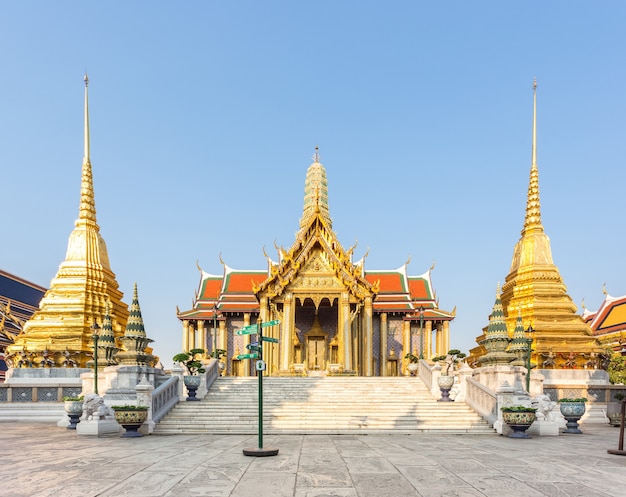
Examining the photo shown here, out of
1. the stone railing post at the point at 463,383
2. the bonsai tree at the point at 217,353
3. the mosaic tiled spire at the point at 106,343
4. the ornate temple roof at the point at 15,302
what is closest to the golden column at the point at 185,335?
the bonsai tree at the point at 217,353

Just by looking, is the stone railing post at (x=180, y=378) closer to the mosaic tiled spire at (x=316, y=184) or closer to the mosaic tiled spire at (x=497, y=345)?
the mosaic tiled spire at (x=497, y=345)

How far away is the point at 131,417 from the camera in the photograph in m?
14.3

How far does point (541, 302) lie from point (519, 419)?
1733 cm

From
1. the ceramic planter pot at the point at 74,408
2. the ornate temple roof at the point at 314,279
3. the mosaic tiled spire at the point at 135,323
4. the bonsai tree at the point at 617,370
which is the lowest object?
the bonsai tree at the point at 617,370

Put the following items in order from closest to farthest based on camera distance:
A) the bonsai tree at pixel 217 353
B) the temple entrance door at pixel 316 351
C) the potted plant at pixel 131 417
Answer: the potted plant at pixel 131 417 → the bonsai tree at pixel 217 353 → the temple entrance door at pixel 316 351

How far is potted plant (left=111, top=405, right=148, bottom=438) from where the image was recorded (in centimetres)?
1423

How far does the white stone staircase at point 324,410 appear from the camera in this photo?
15.9 meters

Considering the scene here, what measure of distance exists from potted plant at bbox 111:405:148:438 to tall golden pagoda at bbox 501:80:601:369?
66.6 ft

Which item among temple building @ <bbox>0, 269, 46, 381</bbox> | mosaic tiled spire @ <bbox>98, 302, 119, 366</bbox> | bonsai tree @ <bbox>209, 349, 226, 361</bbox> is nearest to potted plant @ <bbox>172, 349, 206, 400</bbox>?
bonsai tree @ <bbox>209, 349, 226, 361</bbox>

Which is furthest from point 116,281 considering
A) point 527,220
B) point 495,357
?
point 527,220

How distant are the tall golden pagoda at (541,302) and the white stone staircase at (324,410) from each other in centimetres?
944

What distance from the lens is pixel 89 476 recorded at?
8.26m

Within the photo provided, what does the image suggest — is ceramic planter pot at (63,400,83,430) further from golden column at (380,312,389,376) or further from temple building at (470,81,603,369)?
golden column at (380,312,389,376)

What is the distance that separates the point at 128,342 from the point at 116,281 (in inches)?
646
